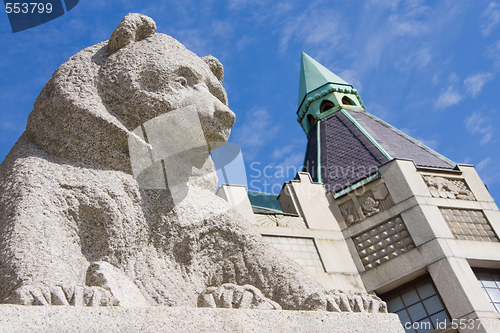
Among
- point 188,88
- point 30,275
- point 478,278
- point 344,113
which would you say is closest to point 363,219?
point 478,278

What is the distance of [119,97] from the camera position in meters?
3.07

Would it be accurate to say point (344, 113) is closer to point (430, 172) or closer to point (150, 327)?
point (430, 172)

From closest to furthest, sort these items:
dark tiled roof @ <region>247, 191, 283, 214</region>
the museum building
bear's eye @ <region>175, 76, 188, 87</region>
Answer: bear's eye @ <region>175, 76, 188, 87</region>, the museum building, dark tiled roof @ <region>247, 191, 283, 214</region>

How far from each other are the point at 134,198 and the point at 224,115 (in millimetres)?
790

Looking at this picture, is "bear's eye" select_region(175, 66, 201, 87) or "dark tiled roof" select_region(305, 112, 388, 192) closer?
"bear's eye" select_region(175, 66, 201, 87)

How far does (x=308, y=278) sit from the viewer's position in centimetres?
301

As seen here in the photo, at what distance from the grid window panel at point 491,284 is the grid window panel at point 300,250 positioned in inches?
128

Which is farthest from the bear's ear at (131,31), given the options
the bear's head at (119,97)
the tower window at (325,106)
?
the tower window at (325,106)

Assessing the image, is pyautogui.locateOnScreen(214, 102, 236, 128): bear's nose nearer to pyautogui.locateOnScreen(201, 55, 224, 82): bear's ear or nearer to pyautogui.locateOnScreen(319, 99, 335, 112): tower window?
pyautogui.locateOnScreen(201, 55, 224, 82): bear's ear

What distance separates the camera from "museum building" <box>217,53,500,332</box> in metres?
10.2

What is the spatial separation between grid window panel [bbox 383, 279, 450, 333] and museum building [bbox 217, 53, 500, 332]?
0.8 inches

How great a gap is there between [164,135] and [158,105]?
180mm

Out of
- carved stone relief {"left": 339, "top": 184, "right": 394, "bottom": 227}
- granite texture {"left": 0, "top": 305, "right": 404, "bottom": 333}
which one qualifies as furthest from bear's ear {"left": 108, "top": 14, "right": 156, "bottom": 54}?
carved stone relief {"left": 339, "top": 184, "right": 394, "bottom": 227}

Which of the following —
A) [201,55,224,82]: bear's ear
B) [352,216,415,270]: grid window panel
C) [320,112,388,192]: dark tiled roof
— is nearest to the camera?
[201,55,224,82]: bear's ear
